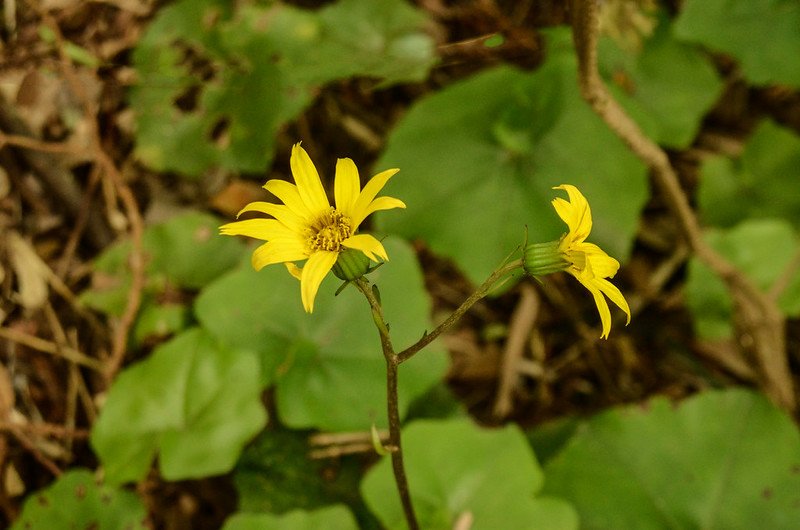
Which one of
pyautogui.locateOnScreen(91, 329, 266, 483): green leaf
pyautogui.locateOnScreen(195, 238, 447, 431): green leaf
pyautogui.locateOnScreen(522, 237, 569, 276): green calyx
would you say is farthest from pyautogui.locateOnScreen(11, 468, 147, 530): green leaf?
pyautogui.locateOnScreen(522, 237, 569, 276): green calyx

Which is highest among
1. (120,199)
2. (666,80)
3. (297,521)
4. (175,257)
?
(666,80)

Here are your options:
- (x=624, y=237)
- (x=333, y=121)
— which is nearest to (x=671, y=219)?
(x=624, y=237)

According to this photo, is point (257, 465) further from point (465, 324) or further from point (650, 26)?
point (650, 26)

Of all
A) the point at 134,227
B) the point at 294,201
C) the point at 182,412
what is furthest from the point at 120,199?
the point at 294,201

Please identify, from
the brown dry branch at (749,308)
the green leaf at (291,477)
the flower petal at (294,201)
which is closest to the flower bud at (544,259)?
the flower petal at (294,201)

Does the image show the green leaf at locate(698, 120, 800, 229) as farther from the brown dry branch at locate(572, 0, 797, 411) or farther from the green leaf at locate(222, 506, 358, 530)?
the green leaf at locate(222, 506, 358, 530)

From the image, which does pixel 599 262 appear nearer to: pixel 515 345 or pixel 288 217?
pixel 288 217
